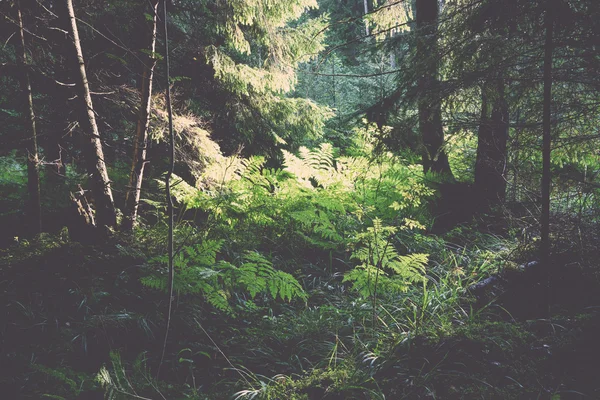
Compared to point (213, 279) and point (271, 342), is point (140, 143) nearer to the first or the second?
point (213, 279)

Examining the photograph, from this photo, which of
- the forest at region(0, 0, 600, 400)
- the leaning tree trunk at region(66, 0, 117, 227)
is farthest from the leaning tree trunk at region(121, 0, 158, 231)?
the leaning tree trunk at region(66, 0, 117, 227)

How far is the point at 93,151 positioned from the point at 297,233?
2.70 meters

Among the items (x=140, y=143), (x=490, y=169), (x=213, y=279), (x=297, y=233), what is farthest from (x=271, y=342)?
(x=490, y=169)

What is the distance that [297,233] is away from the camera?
531 cm

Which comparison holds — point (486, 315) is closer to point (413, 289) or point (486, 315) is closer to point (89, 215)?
point (413, 289)

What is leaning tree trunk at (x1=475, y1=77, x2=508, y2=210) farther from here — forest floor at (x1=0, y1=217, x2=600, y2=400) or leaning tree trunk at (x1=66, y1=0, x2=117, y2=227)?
leaning tree trunk at (x1=66, y1=0, x2=117, y2=227)

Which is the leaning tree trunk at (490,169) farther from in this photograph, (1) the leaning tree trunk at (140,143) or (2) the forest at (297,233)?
(1) the leaning tree trunk at (140,143)

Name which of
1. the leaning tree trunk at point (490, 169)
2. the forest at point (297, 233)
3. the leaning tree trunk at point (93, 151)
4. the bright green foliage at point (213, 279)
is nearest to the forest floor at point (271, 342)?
the forest at point (297, 233)

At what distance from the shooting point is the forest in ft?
8.39

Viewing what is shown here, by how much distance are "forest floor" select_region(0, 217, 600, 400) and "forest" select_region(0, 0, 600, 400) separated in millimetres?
18

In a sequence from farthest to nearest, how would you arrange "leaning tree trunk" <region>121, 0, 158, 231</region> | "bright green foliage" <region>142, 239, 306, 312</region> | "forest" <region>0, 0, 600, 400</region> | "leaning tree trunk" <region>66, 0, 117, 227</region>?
"leaning tree trunk" <region>121, 0, 158, 231</region> → "leaning tree trunk" <region>66, 0, 117, 227</region> → "bright green foliage" <region>142, 239, 306, 312</region> → "forest" <region>0, 0, 600, 400</region>

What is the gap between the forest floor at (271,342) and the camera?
230 centimetres

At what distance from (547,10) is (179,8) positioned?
5.21m

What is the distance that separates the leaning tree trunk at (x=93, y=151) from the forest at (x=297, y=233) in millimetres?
20
